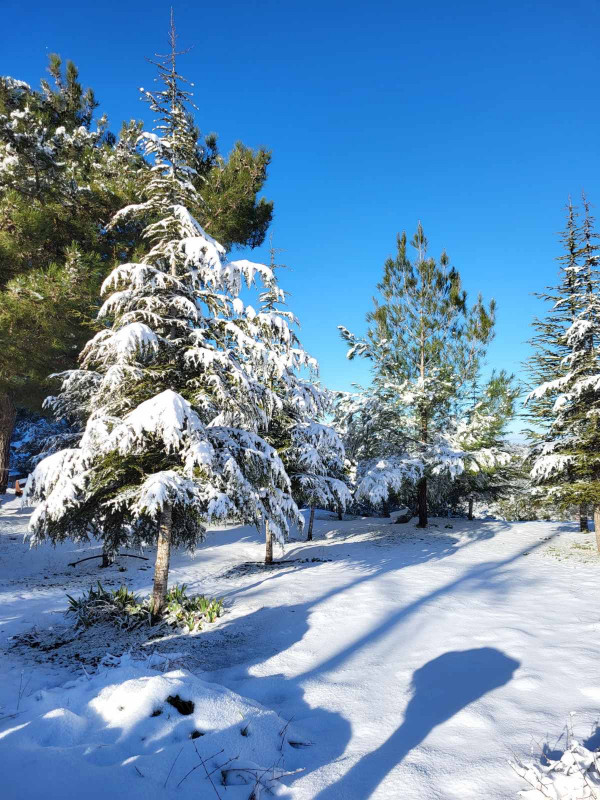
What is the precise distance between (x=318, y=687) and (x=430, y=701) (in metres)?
1.30

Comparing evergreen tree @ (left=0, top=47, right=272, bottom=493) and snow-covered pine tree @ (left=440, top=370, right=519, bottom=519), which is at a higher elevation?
evergreen tree @ (left=0, top=47, right=272, bottom=493)

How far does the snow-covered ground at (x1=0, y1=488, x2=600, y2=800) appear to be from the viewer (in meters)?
3.10

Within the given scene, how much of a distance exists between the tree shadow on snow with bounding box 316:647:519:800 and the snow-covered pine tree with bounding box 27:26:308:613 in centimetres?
351

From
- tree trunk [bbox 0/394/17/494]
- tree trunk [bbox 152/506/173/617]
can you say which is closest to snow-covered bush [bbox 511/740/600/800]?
tree trunk [bbox 152/506/173/617]

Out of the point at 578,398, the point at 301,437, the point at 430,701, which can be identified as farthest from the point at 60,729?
the point at 578,398

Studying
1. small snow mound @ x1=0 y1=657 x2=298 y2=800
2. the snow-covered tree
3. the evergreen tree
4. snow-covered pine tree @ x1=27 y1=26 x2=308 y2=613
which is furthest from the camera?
the snow-covered tree

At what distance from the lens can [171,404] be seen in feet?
19.5

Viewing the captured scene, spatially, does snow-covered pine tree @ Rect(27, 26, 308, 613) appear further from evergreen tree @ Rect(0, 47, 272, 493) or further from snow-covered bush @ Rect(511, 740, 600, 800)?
evergreen tree @ Rect(0, 47, 272, 493)

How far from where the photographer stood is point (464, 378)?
690 inches

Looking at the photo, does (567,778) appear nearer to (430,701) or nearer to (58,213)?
(430,701)

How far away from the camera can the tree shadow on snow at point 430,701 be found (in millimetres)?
3283

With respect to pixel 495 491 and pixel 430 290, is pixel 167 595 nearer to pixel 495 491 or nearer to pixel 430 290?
pixel 430 290

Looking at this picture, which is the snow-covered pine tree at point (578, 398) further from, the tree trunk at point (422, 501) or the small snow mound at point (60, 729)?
the small snow mound at point (60, 729)

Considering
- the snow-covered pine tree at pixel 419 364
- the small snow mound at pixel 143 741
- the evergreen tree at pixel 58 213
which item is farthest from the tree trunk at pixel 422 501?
the small snow mound at pixel 143 741
